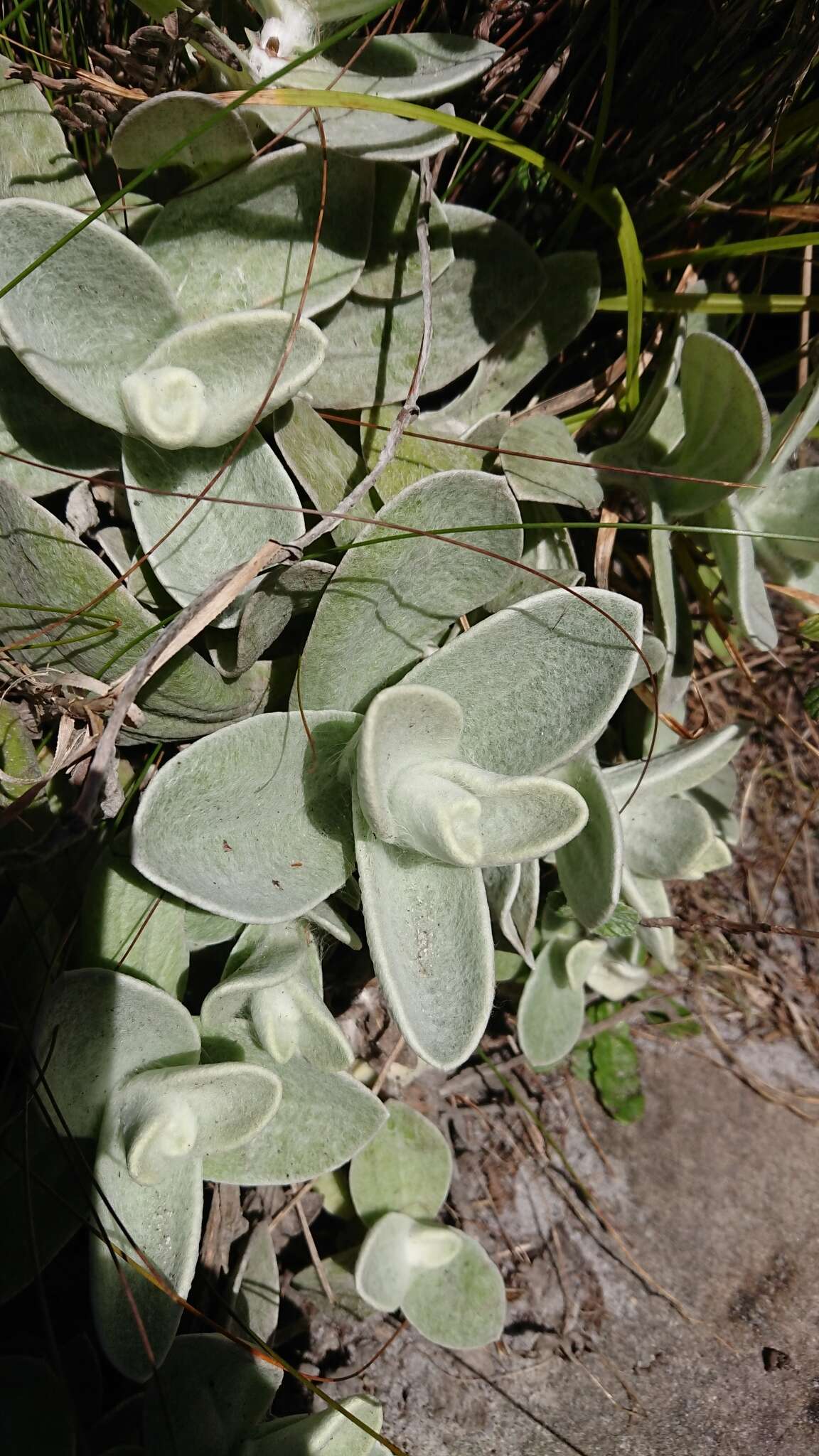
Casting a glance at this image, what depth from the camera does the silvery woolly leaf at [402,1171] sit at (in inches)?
58.2

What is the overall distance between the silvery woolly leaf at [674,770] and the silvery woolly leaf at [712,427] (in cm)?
33

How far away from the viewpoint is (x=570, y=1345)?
1548mm

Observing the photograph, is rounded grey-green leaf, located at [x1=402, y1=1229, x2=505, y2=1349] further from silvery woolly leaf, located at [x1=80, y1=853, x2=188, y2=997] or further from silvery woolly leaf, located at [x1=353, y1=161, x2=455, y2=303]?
silvery woolly leaf, located at [x1=353, y1=161, x2=455, y2=303]

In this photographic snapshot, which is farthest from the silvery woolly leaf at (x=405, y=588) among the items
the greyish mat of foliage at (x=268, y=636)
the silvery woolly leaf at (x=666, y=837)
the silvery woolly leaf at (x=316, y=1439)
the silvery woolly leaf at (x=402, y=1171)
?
the silvery woolly leaf at (x=316, y=1439)

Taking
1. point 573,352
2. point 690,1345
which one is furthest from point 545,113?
point 690,1345

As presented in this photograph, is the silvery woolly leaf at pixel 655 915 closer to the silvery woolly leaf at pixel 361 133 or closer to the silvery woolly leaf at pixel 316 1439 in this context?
the silvery woolly leaf at pixel 316 1439

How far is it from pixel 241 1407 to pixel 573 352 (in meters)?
1.54

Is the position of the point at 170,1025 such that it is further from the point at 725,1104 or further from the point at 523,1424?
the point at 725,1104

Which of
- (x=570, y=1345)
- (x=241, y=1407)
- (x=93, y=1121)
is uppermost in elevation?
(x=93, y=1121)

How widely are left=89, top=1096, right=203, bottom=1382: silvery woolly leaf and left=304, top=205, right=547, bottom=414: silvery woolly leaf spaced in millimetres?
928

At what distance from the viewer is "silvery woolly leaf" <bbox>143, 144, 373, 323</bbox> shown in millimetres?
1104

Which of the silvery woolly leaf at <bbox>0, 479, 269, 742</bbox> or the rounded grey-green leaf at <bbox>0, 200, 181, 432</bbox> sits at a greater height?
the rounded grey-green leaf at <bbox>0, 200, 181, 432</bbox>

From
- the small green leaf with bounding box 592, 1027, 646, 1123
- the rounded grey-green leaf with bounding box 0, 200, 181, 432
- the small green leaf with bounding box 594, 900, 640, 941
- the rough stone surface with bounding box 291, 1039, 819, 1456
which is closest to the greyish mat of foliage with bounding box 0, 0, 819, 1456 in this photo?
the rounded grey-green leaf with bounding box 0, 200, 181, 432

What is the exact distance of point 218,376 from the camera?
1.04m
